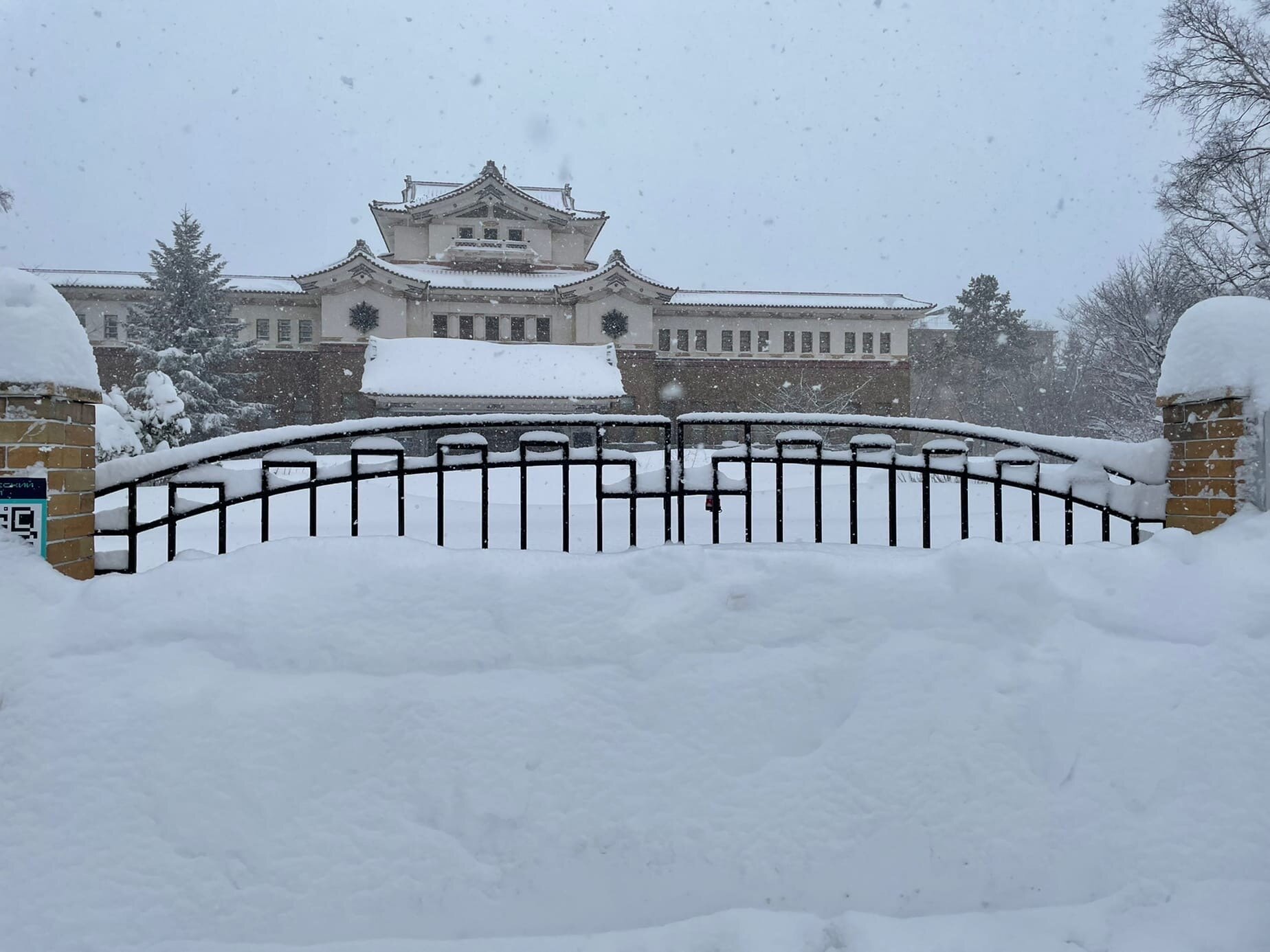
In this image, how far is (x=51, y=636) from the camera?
2.52m

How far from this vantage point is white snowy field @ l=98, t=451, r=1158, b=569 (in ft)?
26.9

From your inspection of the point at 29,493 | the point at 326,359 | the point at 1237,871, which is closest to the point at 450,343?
the point at 326,359

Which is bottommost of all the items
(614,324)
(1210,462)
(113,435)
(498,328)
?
(1210,462)

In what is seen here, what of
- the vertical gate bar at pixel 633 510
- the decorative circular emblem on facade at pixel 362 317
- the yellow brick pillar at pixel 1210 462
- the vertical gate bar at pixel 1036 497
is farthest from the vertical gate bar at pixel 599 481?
the decorative circular emblem on facade at pixel 362 317

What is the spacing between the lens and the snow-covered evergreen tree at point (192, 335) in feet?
84.9

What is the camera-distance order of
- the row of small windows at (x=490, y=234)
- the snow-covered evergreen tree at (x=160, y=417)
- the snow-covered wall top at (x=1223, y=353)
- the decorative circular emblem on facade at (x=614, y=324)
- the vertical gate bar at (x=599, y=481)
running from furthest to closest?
the row of small windows at (x=490, y=234), the decorative circular emblem on facade at (x=614, y=324), the snow-covered evergreen tree at (x=160, y=417), the vertical gate bar at (x=599, y=481), the snow-covered wall top at (x=1223, y=353)

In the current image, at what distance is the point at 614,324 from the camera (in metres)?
30.2

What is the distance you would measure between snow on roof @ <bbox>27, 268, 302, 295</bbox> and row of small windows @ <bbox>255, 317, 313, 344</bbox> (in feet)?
3.71

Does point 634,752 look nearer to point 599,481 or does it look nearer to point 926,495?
point 599,481

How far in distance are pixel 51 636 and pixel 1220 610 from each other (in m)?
4.20

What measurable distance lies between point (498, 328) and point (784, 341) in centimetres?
1273

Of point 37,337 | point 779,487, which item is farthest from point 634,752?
point 37,337

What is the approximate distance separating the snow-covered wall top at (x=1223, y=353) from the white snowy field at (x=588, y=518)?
319cm

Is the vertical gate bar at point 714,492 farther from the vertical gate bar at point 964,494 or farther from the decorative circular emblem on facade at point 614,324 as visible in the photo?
the decorative circular emblem on facade at point 614,324
